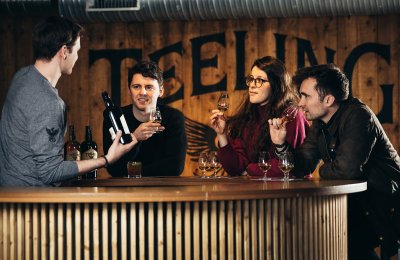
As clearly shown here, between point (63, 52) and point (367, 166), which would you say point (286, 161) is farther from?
point (63, 52)

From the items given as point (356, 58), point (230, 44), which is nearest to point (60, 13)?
point (230, 44)

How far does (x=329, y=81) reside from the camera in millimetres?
4418

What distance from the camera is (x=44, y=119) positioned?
363 cm

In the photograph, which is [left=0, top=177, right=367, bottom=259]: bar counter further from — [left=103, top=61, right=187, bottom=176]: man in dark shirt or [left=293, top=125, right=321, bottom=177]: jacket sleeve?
[left=103, top=61, right=187, bottom=176]: man in dark shirt

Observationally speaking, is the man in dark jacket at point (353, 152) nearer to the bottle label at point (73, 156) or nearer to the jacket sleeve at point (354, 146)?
the jacket sleeve at point (354, 146)

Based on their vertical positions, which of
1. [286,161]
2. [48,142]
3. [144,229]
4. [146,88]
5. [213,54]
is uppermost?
[213,54]

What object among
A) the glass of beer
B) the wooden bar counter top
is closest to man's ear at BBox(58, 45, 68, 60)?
the wooden bar counter top

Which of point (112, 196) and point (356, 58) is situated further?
point (356, 58)

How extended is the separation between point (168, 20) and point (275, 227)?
14.0 ft

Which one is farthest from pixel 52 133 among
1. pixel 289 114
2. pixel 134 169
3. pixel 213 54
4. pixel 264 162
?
pixel 213 54

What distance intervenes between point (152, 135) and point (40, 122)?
1416 mm

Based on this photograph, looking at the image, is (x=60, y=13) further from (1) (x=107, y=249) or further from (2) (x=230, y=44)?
(1) (x=107, y=249)

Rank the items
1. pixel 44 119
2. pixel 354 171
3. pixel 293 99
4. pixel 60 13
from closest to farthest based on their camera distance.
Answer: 1. pixel 44 119
2. pixel 354 171
3. pixel 293 99
4. pixel 60 13

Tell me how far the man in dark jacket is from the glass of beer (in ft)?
2.68
